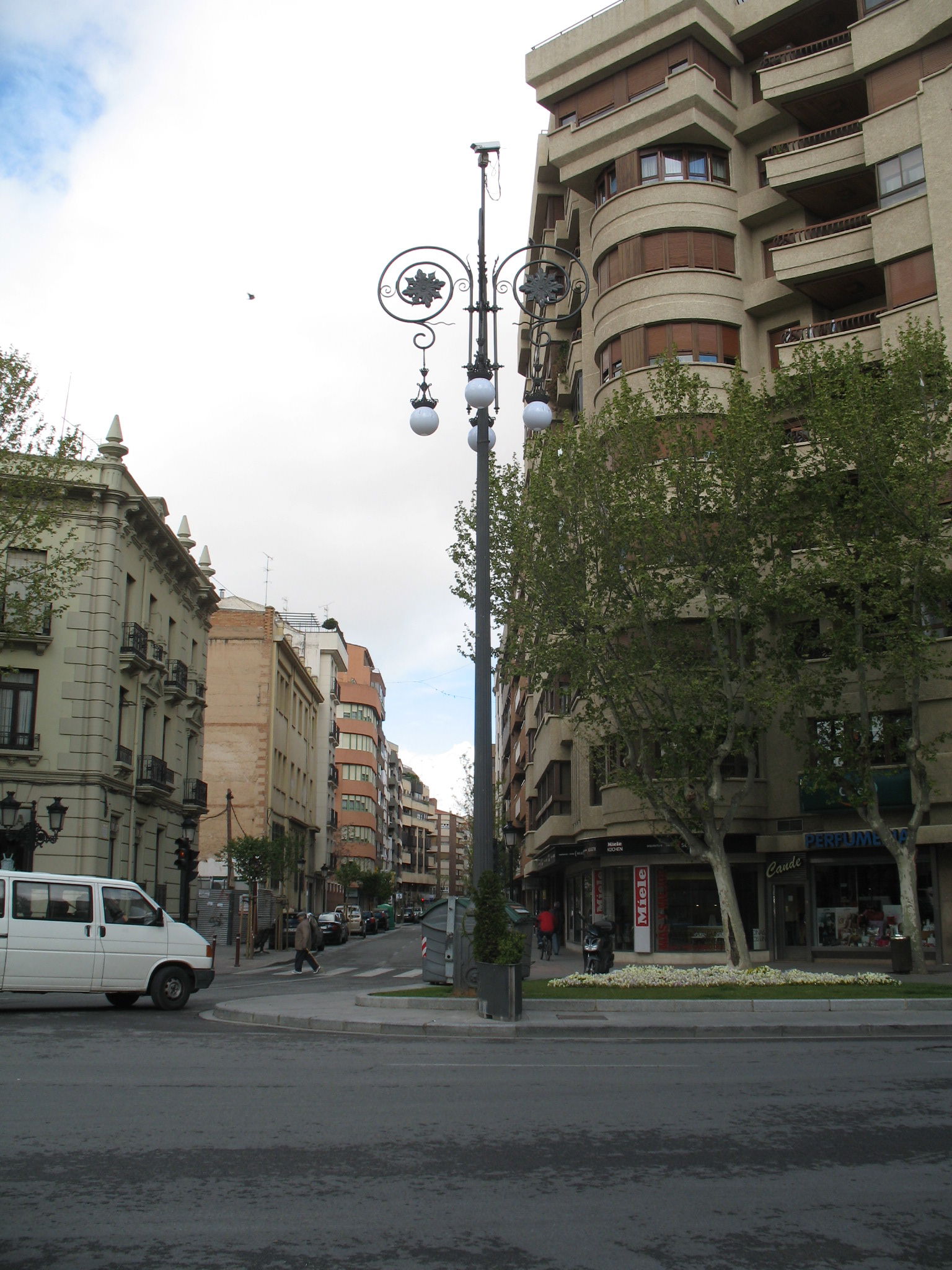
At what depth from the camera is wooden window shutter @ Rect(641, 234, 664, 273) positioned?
33125 mm

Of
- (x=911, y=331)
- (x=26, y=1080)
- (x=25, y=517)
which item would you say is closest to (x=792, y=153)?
(x=911, y=331)

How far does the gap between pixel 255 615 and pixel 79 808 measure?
27048 mm

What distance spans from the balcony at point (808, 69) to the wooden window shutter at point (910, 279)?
632 centimetres

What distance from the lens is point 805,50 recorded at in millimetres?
33000

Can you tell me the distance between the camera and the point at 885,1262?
4789 mm

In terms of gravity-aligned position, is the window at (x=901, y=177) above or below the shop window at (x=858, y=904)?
above

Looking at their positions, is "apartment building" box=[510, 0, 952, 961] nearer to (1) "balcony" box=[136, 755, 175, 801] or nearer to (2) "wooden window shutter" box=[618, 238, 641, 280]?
(2) "wooden window shutter" box=[618, 238, 641, 280]

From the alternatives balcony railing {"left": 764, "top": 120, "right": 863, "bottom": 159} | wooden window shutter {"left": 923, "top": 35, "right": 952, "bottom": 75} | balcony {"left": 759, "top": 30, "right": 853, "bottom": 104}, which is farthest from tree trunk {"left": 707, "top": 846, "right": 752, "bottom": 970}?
balcony {"left": 759, "top": 30, "right": 853, "bottom": 104}

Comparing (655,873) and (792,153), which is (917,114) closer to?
(792,153)

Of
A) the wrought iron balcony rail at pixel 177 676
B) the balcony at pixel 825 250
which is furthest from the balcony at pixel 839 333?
the wrought iron balcony rail at pixel 177 676

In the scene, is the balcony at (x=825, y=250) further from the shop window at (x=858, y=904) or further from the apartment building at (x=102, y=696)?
the apartment building at (x=102, y=696)

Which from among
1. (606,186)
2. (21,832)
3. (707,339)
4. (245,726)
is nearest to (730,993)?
→ (21,832)

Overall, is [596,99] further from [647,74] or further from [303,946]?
[303,946]

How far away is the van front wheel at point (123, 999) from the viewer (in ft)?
56.4
